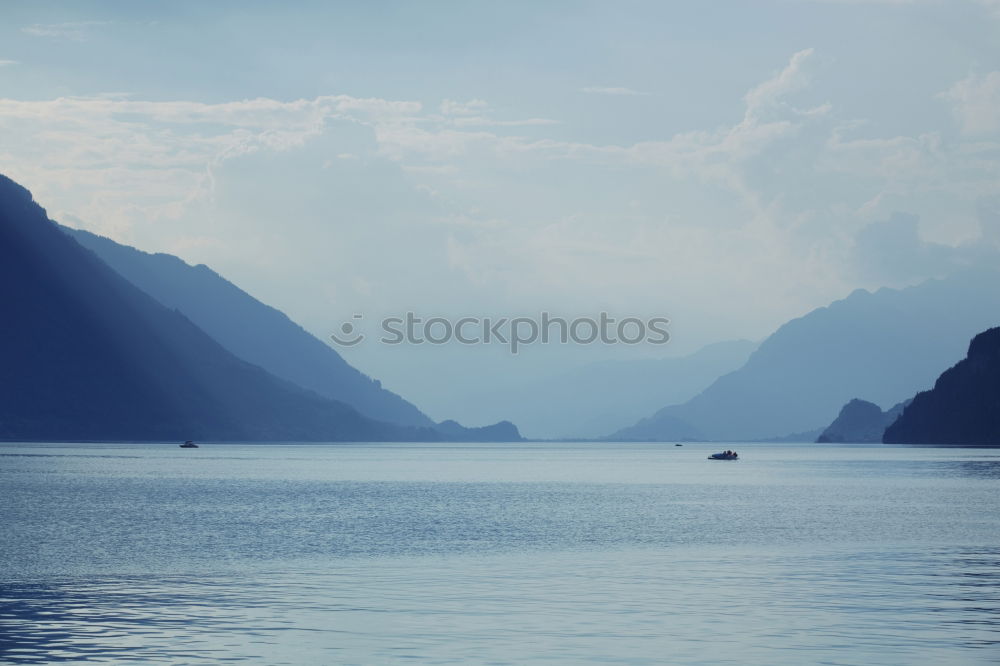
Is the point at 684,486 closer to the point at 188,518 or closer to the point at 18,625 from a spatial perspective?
the point at 188,518

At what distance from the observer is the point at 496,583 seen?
57.2 metres

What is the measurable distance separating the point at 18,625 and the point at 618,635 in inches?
817

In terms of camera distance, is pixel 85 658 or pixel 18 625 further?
pixel 18 625

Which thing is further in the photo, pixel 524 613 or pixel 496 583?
pixel 496 583

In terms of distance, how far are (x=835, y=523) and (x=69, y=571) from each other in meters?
59.0

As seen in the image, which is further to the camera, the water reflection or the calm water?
the calm water

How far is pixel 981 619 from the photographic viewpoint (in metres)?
45.4

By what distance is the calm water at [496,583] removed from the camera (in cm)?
3994

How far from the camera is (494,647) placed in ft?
131

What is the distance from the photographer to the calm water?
39.9m

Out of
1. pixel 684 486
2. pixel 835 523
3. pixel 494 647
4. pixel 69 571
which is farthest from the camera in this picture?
pixel 684 486

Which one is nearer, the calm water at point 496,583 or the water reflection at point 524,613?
Answer: the water reflection at point 524,613

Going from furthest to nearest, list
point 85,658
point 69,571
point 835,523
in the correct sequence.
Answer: point 835,523 → point 69,571 → point 85,658

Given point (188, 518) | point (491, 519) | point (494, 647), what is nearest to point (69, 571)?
point (494, 647)
